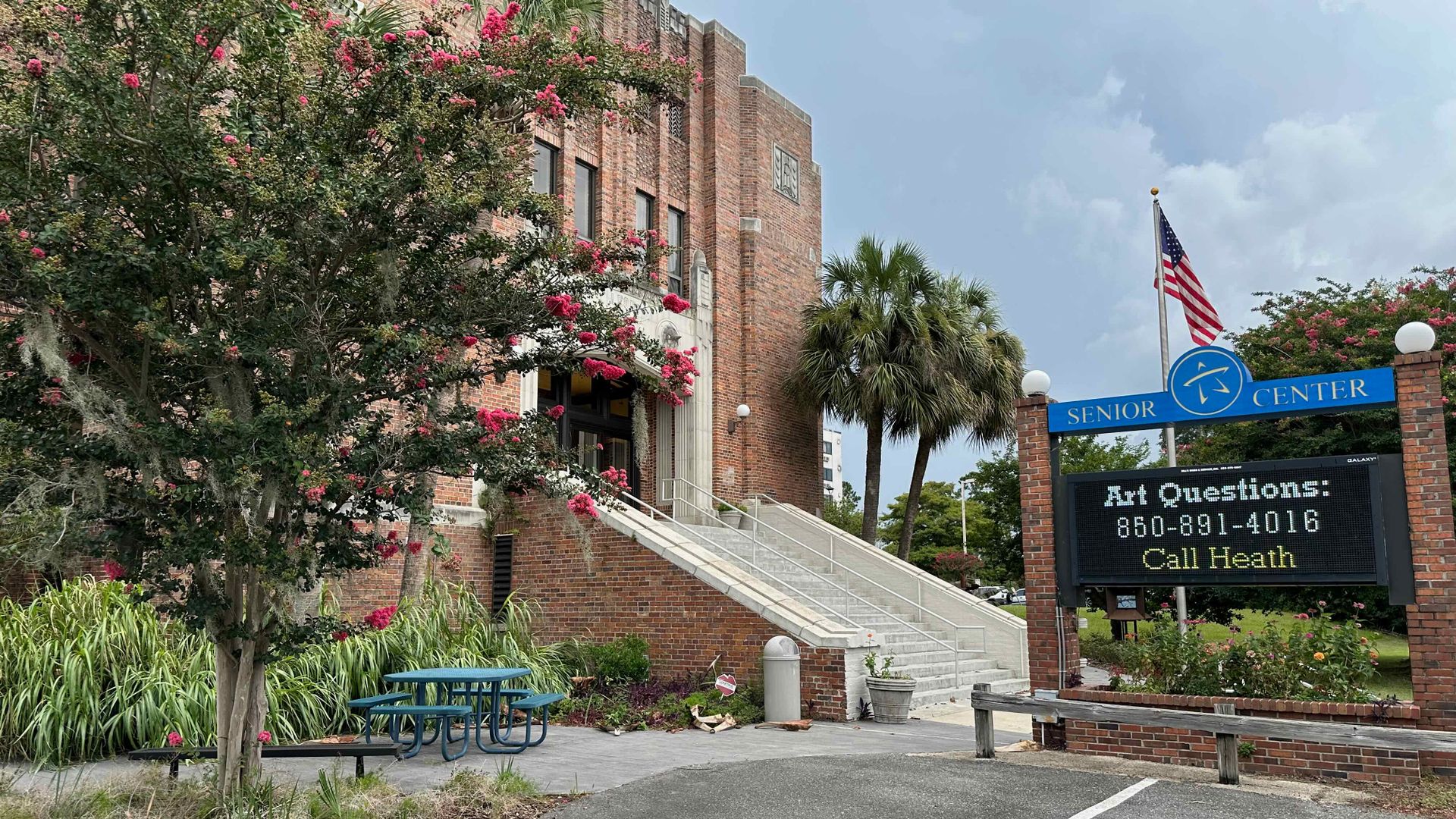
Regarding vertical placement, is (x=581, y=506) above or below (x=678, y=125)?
below

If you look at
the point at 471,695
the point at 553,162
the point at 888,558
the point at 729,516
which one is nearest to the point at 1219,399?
the point at 471,695

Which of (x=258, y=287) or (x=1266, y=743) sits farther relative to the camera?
(x=1266, y=743)

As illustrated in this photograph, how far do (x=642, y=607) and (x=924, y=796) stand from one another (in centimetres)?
696

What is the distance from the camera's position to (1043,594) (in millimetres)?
9711

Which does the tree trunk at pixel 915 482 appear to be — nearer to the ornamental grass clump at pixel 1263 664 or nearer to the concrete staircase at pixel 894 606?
the concrete staircase at pixel 894 606

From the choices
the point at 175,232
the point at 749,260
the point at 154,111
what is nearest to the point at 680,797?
the point at 175,232

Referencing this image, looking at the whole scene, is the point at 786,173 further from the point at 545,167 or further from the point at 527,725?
the point at 527,725

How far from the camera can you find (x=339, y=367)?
7.06m

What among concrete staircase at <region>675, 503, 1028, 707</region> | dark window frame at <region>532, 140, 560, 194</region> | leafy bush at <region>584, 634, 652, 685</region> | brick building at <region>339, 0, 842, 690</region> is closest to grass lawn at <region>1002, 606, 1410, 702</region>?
concrete staircase at <region>675, 503, 1028, 707</region>

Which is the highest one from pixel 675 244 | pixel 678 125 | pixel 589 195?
pixel 678 125

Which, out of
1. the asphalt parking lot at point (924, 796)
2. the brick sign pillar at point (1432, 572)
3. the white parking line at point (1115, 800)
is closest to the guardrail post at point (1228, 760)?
the asphalt parking lot at point (924, 796)

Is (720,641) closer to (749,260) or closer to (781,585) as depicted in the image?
(781,585)

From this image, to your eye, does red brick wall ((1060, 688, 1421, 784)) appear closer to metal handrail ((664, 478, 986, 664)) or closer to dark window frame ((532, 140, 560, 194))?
metal handrail ((664, 478, 986, 664))

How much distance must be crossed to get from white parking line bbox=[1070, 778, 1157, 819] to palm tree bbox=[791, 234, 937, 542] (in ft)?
41.0
